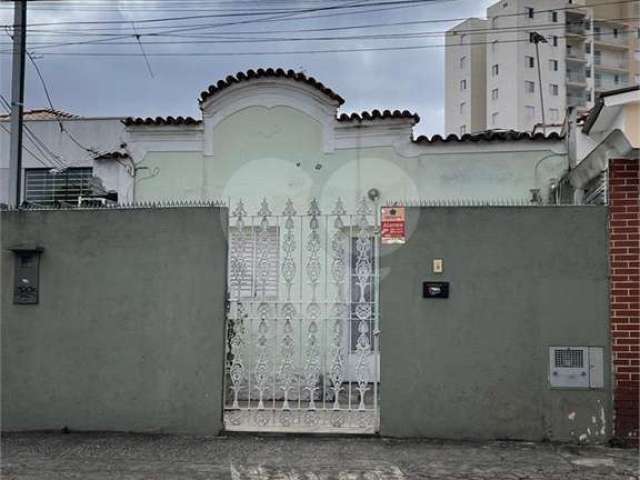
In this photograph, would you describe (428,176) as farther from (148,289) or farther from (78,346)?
(78,346)

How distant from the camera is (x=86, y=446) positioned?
6.19 meters

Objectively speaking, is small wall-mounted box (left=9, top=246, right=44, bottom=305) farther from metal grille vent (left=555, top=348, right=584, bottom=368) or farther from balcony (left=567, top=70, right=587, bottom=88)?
balcony (left=567, top=70, right=587, bottom=88)

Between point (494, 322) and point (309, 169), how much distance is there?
13.5ft

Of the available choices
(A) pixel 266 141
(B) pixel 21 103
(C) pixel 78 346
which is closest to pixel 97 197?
(B) pixel 21 103

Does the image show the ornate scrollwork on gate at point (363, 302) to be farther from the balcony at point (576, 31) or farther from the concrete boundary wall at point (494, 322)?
the balcony at point (576, 31)

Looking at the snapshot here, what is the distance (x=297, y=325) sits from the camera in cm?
699

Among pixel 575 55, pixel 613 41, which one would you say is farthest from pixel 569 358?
pixel 613 41

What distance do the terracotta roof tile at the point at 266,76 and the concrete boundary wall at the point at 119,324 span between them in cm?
333

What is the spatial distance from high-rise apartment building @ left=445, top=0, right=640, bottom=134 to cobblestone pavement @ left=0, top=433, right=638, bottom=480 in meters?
50.9

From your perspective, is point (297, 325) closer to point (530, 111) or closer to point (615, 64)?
point (530, 111)

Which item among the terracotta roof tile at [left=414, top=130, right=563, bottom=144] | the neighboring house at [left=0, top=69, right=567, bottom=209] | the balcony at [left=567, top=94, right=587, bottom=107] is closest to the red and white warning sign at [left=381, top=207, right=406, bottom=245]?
the neighboring house at [left=0, top=69, right=567, bottom=209]

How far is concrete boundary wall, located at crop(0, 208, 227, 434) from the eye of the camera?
259 inches

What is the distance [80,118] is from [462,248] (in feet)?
58.2

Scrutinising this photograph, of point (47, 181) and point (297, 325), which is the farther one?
point (47, 181)
